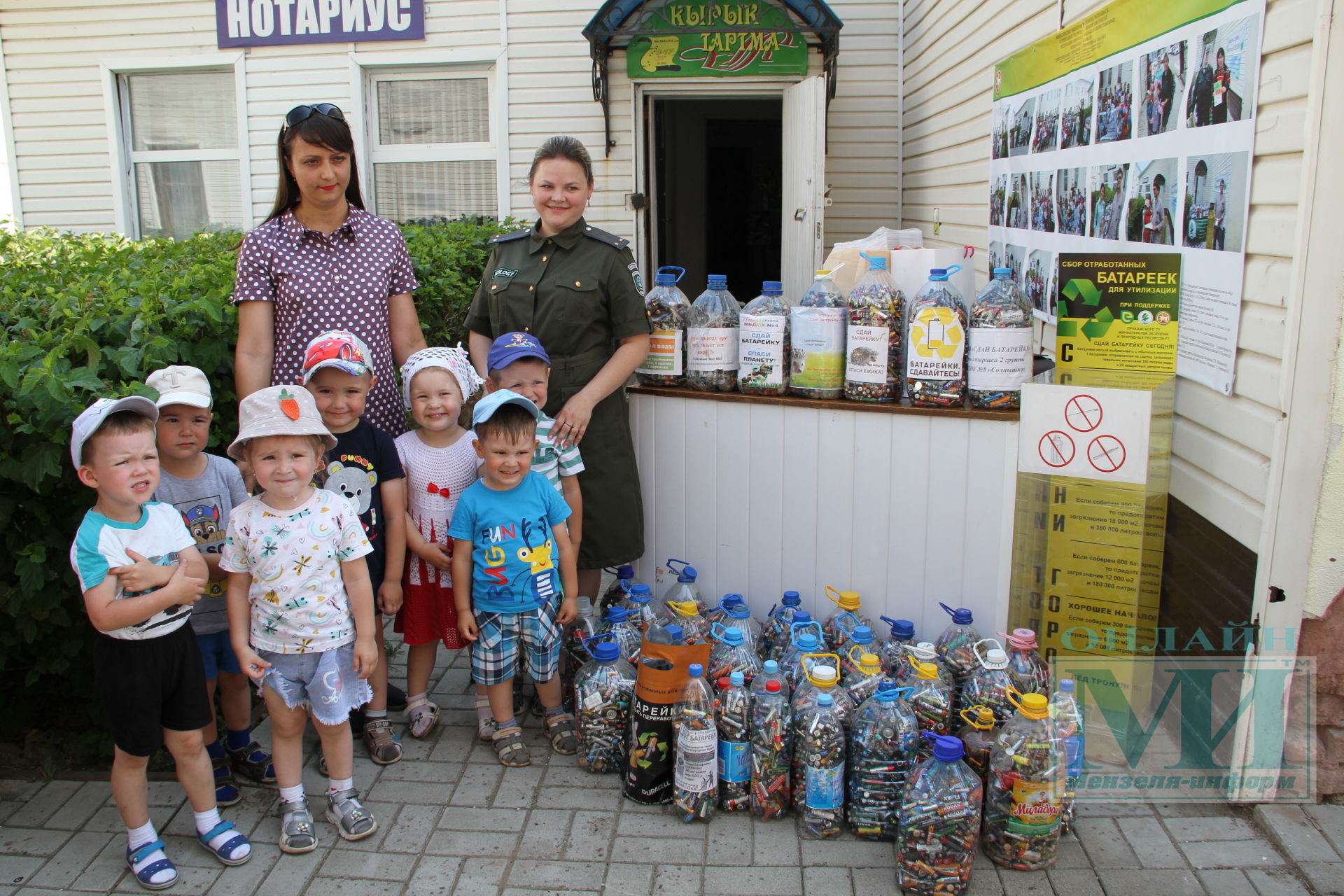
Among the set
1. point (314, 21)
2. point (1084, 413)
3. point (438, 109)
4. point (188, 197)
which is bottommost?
point (1084, 413)

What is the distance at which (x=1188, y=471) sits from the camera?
9.65 feet

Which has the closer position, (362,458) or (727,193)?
(362,458)

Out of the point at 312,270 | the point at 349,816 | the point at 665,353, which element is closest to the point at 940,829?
the point at 349,816

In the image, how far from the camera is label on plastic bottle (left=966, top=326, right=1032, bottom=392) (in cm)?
304

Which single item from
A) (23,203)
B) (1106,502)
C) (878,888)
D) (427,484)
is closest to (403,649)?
(427,484)

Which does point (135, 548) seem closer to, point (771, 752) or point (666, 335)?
point (771, 752)

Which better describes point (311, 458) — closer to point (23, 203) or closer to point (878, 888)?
point (878, 888)

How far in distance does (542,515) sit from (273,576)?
0.83 meters

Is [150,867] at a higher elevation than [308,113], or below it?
below

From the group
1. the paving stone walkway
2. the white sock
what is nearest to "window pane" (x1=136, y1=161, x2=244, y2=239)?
the paving stone walkway

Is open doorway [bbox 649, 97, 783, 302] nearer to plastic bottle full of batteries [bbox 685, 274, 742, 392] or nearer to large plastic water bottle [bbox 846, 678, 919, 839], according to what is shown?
plastic bottle full of batteries [bbox 685, 274, 742, 392]

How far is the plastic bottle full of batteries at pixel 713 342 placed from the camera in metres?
3.48

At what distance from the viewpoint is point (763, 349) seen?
11.2ft

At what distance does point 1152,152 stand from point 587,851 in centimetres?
291
